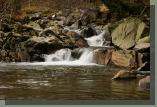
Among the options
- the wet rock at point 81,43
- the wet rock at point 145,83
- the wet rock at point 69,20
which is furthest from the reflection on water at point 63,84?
the wet rock at point 69,20

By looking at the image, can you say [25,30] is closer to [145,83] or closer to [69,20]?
[69,20]

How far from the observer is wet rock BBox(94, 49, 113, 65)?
503 centimetres

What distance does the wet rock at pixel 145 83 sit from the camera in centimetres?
496

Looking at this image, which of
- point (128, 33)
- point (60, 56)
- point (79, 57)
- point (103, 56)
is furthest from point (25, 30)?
point (128, 33)

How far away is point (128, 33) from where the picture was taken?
5.03 meters

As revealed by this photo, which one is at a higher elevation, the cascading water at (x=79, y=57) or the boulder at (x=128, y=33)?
the boulder at (x=128, y=33)

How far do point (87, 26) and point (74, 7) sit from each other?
14cm

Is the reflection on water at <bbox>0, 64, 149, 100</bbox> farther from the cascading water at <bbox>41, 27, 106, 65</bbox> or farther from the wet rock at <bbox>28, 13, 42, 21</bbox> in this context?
the wet rock at <bbox>28, 13, 42, 21</bbox>

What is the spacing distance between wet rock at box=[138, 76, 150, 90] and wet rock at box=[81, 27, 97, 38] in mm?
420

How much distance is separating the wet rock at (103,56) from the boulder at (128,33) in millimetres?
72

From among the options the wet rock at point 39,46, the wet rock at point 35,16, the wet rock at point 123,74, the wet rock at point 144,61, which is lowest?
the wet rock at point 123,74

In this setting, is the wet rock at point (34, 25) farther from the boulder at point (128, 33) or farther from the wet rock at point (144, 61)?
the wet rock at point (144, 61)

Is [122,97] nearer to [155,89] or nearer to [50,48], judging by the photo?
[155,89]

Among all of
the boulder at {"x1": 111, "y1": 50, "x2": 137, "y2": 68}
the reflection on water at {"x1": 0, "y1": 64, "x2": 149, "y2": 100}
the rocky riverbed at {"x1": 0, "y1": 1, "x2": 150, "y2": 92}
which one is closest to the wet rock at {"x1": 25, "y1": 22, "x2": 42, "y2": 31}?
the rocky riverbed at {"x1": 0, "y1": 1, "x2": 150, "y2": 92}
